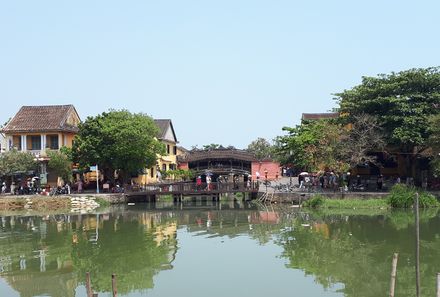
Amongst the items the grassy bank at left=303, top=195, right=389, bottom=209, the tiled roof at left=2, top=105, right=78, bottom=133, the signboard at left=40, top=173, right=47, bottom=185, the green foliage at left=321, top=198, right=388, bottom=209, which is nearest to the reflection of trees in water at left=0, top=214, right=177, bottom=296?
the grassy bank at left=303, top=195, right=389, bottom=209

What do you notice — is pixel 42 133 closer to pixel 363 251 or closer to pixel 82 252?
pixel 82 252

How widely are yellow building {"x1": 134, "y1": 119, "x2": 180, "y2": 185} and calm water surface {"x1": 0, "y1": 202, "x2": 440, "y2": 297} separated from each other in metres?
19.3

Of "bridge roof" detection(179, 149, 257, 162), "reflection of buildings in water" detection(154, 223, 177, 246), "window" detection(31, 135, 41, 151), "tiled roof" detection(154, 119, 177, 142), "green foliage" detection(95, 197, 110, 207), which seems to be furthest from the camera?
"tiled roof" detection(154, 119, 177, 142)

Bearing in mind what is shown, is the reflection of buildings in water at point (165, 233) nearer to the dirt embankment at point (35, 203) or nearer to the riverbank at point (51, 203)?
the riverbank at point (51, 203)

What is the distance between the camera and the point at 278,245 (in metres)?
22.3

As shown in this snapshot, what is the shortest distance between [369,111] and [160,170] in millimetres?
24499

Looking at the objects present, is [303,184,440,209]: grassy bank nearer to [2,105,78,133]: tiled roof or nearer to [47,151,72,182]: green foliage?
[47,151,72,182]: green foliage

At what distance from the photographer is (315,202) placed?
35.6 meters

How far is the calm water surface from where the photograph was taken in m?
15.5

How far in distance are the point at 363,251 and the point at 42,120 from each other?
34588 mm

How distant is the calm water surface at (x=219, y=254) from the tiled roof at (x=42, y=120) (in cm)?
1440

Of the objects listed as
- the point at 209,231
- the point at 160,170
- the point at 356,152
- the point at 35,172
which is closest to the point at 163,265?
the point at 209,231

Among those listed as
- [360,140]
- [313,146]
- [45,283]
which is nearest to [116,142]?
[313,146]

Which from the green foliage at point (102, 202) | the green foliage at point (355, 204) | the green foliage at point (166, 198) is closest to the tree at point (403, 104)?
the green foliage at point (355, 204)
